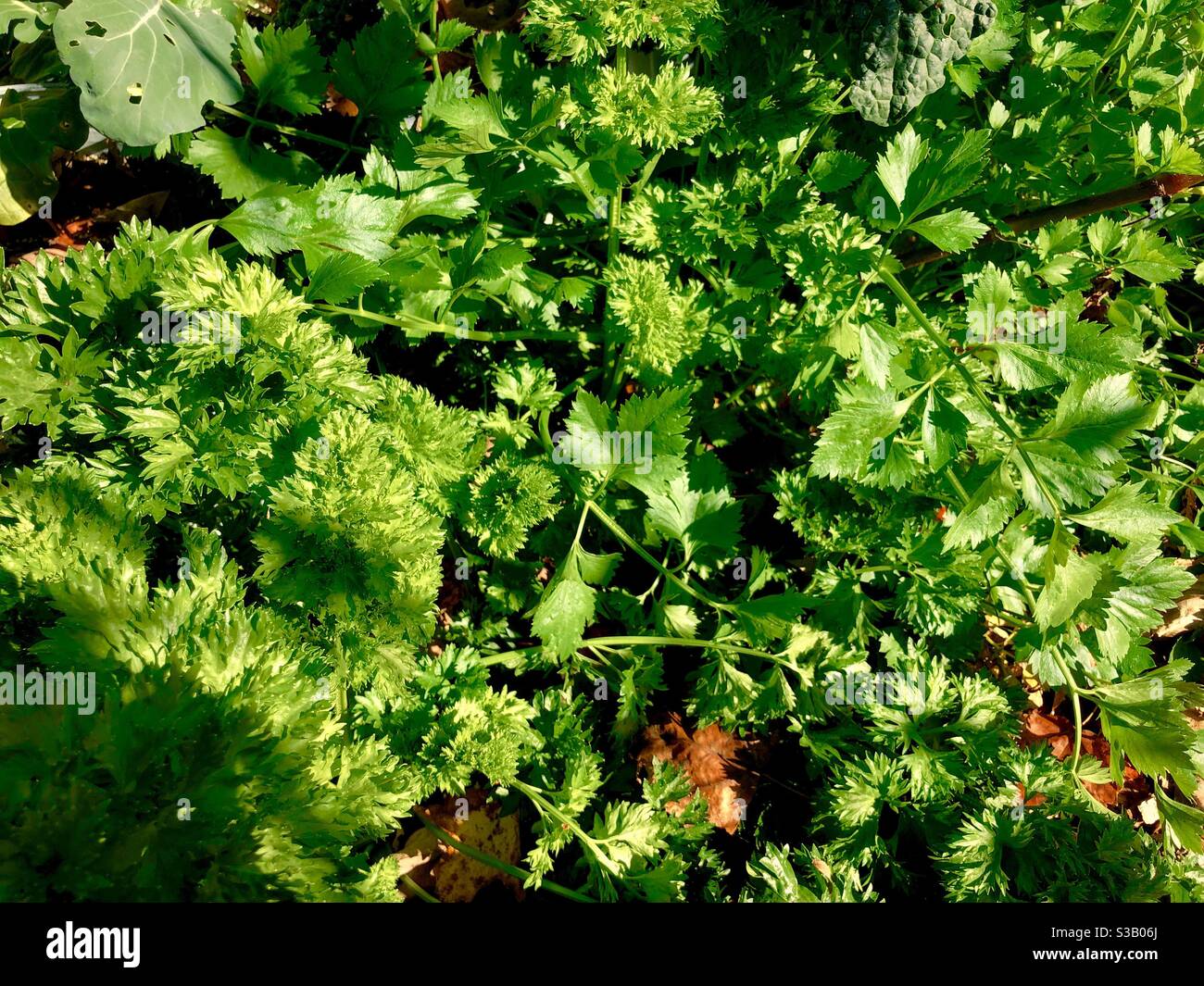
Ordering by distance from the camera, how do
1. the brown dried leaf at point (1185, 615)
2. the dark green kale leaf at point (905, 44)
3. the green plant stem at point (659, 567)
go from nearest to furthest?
the dark green kale leaf at point (905, 44) → the green plant stem at point (659, 567) → the brown dried leaf at point (1185, 615)

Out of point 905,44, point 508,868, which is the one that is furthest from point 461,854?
point 905,44

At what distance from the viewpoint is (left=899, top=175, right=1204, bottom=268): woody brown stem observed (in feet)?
6.52

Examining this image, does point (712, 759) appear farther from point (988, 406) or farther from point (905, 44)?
point (905, 44)

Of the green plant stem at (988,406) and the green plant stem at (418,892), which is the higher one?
the green plant stem at (988,406)

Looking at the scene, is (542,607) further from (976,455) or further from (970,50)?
(970,50)

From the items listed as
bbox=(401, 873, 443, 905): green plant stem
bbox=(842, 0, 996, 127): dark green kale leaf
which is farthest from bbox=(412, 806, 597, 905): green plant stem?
bbox=(842, 0, 996, 127): dark green kale leaf

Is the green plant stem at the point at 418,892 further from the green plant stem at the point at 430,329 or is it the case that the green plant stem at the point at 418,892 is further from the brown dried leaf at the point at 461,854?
the green plant stem at the point at 430,329

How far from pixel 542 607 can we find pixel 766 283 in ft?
3.66

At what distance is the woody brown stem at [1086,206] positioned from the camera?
199 cm

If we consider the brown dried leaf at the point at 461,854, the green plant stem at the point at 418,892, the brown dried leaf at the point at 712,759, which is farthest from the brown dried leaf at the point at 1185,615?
the green plant stem at the point at 418,892

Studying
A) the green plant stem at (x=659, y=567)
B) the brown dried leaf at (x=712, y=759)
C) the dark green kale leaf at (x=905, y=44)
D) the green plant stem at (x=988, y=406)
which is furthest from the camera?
the brown dried leaf at (x=712, y=759)

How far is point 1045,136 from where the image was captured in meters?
2.17

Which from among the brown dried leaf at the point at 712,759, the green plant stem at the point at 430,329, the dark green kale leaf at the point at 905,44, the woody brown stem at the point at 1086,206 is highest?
the dark green kale leaf at the point at 905,44
